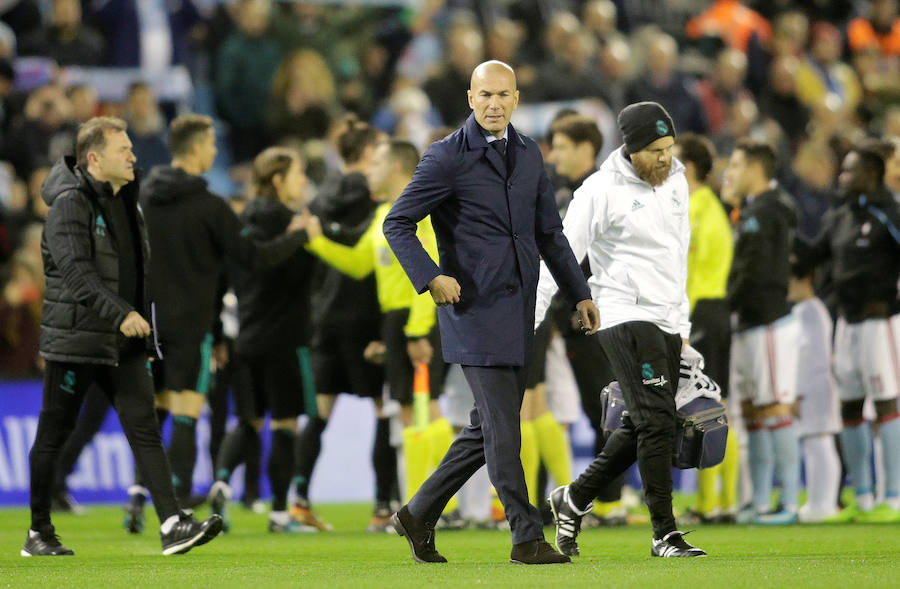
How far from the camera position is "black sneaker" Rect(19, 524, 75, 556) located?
28.2 ft

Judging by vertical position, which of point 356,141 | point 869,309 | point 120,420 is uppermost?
point 356,141

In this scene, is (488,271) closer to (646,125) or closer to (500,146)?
(500,146)

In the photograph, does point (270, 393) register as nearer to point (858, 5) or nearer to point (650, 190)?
point (650, 190)

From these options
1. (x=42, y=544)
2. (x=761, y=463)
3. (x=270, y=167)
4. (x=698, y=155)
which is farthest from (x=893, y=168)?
(x=42, y=544)

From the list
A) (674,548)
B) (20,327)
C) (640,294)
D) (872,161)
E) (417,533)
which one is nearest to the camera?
(417,533)

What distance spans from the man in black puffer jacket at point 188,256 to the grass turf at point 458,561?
2.87 feet

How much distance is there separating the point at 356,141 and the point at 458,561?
172 inches

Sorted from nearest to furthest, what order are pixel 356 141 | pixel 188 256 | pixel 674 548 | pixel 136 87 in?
1. pixel 674 548
2. pixel 188 256
3. pixel 356 141
4. pixel 136 87

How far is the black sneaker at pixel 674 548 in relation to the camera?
775cm

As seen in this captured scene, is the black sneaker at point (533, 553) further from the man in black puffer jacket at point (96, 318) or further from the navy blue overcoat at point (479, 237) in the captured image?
the man in black puffer jacket at point (96, 318)

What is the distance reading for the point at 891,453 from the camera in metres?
11.3

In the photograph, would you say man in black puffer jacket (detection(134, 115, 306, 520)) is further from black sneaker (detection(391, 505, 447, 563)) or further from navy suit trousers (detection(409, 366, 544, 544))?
navy suit trousers (detection(409, 366, 544, 544))

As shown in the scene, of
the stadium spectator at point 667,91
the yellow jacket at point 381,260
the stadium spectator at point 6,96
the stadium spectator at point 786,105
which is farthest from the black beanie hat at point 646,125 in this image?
the stadium spectator at point 786,105

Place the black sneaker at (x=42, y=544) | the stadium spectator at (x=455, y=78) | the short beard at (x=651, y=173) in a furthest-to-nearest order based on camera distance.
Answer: the stadium spectator at (x=455, y=78)
the black sneaker at (x=42, y=544)
the short beard at (x=651, y=173)
